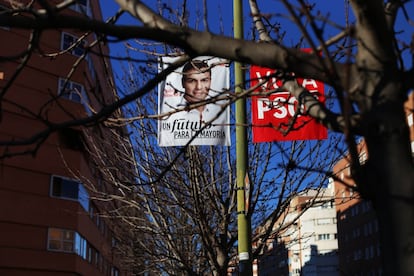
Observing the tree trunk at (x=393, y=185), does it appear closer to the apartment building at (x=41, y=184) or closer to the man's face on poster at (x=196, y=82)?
the man's face on poster at (x=196, y=82)

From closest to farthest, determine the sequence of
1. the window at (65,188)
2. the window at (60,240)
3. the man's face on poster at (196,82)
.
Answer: the man's face on poster at (196,82) → the window at (60,240) → the window at (65,188)

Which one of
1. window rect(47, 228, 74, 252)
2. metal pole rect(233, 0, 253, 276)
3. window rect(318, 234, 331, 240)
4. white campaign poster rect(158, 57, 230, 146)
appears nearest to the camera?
metal pole rect(233, 0, 253, 276)

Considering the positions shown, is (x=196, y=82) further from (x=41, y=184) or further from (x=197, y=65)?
(x=41, y=184)

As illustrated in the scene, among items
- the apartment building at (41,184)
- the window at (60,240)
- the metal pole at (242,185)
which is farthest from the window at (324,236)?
the metal pole at (242,185)

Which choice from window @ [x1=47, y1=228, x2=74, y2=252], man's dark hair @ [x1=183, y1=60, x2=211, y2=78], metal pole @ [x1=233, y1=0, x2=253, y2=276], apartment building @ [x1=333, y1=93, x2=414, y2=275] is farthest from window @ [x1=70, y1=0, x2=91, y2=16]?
apartment building @ [x1=333, y1=93, x2=414, y2=275]

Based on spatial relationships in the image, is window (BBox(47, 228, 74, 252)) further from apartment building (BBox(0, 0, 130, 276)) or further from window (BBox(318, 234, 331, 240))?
window (BBox(318, 234, 331, 240))

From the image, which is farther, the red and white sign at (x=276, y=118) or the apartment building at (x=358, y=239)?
the apartment building at (x=358, y=239)

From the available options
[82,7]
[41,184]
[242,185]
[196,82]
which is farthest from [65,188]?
[82,7]

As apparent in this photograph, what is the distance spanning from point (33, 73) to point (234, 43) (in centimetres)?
2579

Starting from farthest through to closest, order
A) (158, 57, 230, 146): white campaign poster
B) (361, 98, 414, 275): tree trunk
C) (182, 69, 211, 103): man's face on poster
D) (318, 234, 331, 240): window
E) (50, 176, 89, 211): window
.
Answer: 1. (318, 234, 331, 240): window
2. (50, 176, 89, 211): window
3. (158, 57, 230, 146): white campaign poster
4. (182, 69, 211, 103): man's face on poster
5. (361, 98, 414, 275): tree trunk

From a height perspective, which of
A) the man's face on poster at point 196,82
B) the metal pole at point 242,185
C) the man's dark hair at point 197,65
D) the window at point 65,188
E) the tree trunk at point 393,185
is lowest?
the tree trunk at point 393,185

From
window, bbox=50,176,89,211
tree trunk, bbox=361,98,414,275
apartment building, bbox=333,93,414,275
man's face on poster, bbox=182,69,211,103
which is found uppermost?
apartment building, bbox=333,93,414,275

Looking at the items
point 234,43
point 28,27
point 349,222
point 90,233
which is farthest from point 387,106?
point 349,222

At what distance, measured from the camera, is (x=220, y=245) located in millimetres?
10773
